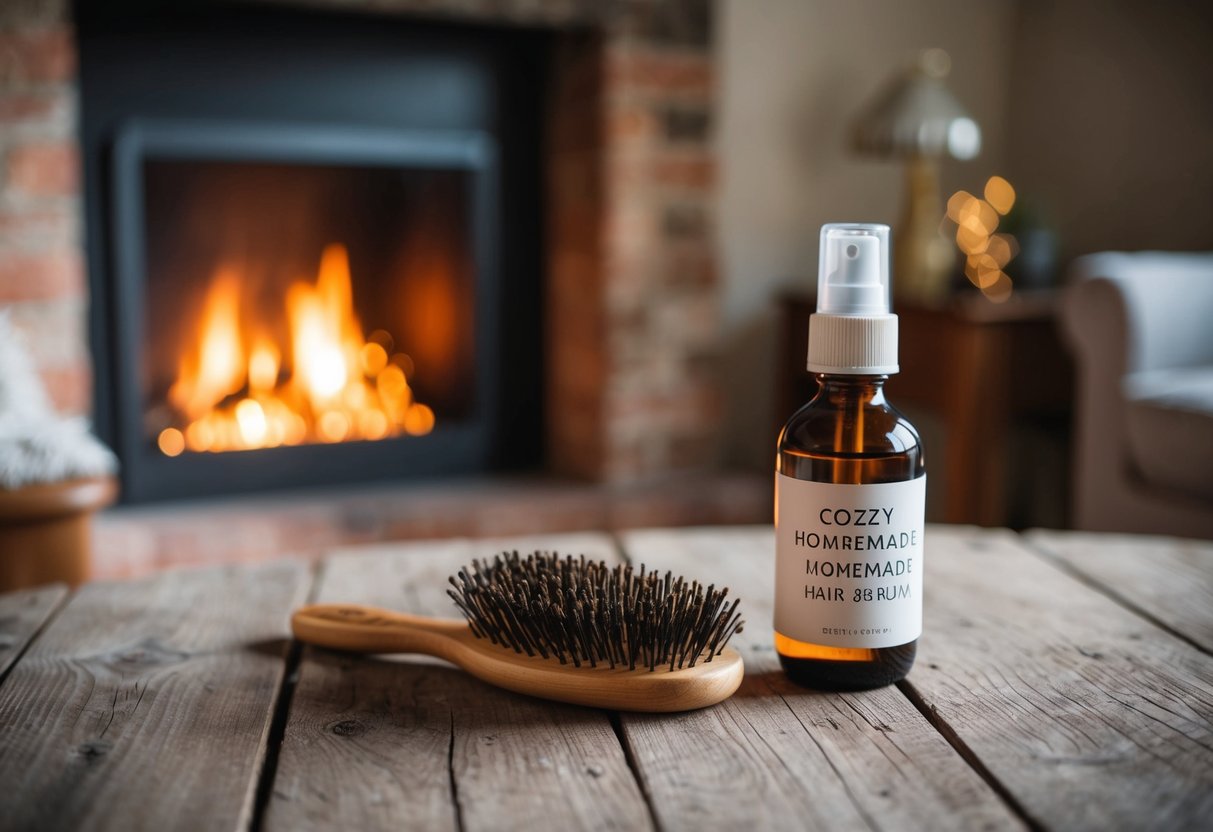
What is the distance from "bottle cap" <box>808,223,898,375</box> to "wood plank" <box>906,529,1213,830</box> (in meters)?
0.19

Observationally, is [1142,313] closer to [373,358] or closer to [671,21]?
[671,21]

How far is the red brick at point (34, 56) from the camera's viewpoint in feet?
5.53

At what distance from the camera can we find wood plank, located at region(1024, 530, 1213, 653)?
0.79 meters

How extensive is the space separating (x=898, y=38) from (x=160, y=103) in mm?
1591

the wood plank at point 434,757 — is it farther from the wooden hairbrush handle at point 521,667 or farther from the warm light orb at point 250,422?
the warm light orb at point 250,422

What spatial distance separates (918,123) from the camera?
2.30 meters

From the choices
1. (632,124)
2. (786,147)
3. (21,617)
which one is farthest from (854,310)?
(786,147)

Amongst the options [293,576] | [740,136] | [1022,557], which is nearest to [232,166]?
[740,136]

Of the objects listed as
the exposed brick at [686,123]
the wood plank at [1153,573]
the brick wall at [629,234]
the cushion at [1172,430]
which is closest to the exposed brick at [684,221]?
the brick wall at [629,234]

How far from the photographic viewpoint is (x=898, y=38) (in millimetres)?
2637

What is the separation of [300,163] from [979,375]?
1256mm

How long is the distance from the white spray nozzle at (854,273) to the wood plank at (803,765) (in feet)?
0.69

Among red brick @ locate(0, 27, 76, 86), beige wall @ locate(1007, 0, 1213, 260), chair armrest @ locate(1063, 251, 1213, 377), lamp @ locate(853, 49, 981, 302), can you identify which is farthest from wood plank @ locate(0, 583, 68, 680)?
beige wall @ locate(1007, 0, 1213, 260)

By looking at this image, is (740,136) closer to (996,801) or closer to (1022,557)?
(1022,557)
